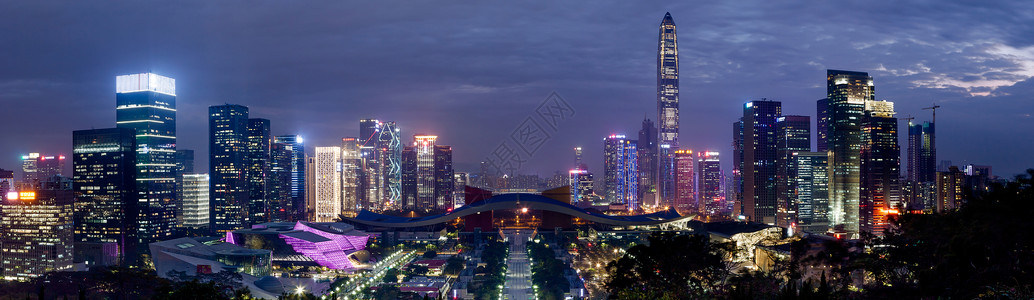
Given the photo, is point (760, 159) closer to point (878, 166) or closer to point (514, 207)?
point (878, 166)

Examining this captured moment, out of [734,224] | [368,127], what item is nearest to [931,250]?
[734,224]

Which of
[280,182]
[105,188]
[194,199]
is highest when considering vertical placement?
[105,188]

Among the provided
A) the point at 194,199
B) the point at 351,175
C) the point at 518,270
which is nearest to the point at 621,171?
the point at 351,175

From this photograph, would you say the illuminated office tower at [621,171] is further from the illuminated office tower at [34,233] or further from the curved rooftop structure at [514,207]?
the illuminated office tower at [34,233]

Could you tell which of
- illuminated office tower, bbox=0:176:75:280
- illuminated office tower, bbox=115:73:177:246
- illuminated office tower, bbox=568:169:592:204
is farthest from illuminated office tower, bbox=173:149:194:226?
illuminated office tower, bbox=568:169:592:204

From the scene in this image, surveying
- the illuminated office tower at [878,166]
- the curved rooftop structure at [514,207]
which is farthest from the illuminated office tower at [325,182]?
the illuminated office tower at [878,166]

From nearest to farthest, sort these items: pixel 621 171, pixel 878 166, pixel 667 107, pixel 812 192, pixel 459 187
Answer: pixel 878 166
pixel 812 192
pixel 667 107
pixel 621 171
pixel 459 187
